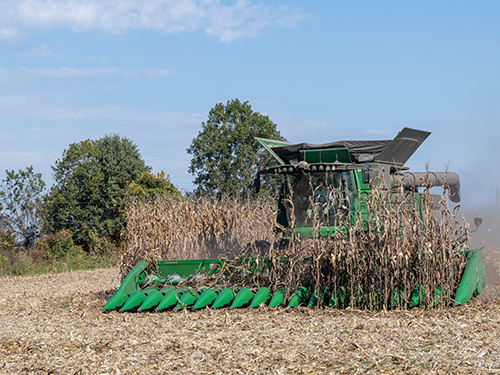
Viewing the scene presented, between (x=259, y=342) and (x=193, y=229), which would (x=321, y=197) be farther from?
(x=193, y=229)

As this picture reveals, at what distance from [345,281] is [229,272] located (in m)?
1.89

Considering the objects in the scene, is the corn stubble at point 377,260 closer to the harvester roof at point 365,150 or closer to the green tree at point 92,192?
the harvester roof at point 365,150

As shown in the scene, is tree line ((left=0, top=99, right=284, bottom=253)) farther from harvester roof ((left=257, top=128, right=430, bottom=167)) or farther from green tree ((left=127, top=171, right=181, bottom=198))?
harvester roof ((left=257, top=128, right=430, bottom=167))

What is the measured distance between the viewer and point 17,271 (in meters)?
20.7

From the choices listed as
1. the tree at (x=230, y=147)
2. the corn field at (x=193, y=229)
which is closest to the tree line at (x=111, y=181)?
the tree at (x=230, y=147)

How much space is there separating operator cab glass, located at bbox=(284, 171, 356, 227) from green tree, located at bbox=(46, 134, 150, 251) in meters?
24.5

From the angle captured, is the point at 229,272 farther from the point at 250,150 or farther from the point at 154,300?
the point at 250,150

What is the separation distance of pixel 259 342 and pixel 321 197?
3.78 m

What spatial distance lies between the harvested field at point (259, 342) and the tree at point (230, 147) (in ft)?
74.2

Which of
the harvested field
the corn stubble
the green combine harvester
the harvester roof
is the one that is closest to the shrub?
the green combine harvester

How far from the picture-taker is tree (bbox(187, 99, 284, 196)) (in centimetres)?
3136

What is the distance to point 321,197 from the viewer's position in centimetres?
948

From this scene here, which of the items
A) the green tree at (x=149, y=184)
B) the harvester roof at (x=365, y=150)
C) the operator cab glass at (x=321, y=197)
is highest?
the green tree at (x=149, y=184)

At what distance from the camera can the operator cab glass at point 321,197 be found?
9.12 metres
